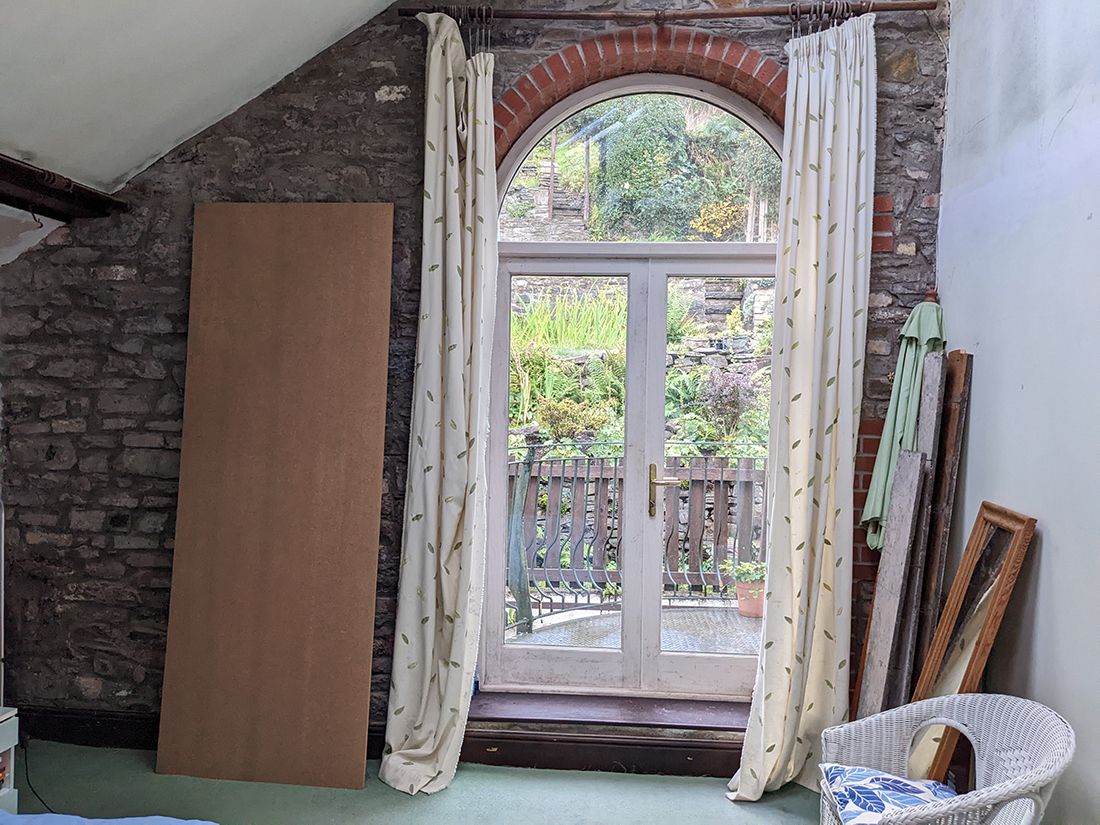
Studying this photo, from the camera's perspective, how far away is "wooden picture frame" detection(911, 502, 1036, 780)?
2.28m

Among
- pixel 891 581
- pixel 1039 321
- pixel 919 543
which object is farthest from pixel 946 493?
pixel 1039 321

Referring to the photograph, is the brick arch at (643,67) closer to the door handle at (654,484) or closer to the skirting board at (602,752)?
the door handle at (654,484)

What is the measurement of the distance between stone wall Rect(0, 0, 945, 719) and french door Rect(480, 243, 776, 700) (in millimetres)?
533

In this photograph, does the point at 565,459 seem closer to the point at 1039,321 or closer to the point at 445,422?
the point at 445,422

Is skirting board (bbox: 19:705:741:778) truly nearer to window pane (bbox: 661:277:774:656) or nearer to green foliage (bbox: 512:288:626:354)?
window pane (bbox: 661:277:774:656)

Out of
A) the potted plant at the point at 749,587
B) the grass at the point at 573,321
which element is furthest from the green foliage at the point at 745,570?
the grass at the point at 573,321

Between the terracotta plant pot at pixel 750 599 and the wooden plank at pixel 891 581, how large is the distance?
22.6 inches

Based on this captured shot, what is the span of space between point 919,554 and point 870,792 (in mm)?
963

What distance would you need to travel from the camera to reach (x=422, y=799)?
9.33ft

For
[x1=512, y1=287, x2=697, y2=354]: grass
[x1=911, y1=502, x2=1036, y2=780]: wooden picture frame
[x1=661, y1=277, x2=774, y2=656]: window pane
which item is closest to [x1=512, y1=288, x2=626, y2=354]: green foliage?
[x1=512, y1=287, x2=697, y2=354]: grass

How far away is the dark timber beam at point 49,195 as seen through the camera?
2.66 m

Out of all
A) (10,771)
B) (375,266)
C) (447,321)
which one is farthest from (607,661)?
(10,771)

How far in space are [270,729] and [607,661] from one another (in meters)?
1.41

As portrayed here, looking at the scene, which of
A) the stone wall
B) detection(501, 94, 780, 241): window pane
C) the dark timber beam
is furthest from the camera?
detection(501, 94, 780, 241): window pane
